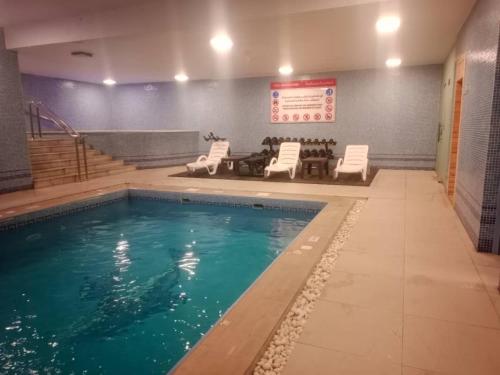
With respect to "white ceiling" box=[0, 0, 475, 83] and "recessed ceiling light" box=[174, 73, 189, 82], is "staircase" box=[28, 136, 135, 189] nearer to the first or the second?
"white ceiling" box=[0, 0, 475, 83]

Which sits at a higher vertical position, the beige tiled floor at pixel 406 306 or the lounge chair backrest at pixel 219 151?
the lounge chair backrest at pixel 219 151

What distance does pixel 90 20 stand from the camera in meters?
A: 5.71

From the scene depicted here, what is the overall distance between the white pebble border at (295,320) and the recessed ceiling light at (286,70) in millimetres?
6647

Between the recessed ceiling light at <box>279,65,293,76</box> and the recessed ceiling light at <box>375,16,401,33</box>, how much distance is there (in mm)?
3882

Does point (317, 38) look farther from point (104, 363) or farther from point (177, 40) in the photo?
point (104, 363)

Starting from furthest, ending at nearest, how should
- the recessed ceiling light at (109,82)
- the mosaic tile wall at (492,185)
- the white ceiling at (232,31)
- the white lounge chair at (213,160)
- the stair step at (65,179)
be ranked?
the recessed ceiling light at (109,82), the white lounge chair at (213,160), the stair step at (65,179), the white ceiling at (232,31), the mosaic tile wall at (492,185)

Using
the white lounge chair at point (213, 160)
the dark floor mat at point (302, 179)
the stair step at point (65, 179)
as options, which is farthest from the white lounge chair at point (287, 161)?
the stair step at point (65, 179)

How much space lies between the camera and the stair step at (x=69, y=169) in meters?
7.59

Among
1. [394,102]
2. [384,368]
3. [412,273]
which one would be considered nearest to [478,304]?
[412,273]

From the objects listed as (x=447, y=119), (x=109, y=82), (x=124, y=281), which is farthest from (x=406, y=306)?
(x=109, y=82)

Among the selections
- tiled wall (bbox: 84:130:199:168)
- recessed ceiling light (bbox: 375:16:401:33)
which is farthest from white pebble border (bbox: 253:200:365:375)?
tiled wall (bbox: 84:130:199:168)

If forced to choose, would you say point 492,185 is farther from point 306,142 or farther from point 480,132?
point 306,142

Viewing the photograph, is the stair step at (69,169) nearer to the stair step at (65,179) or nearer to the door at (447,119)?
the stair step at (65,179)

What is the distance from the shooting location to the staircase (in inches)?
300
